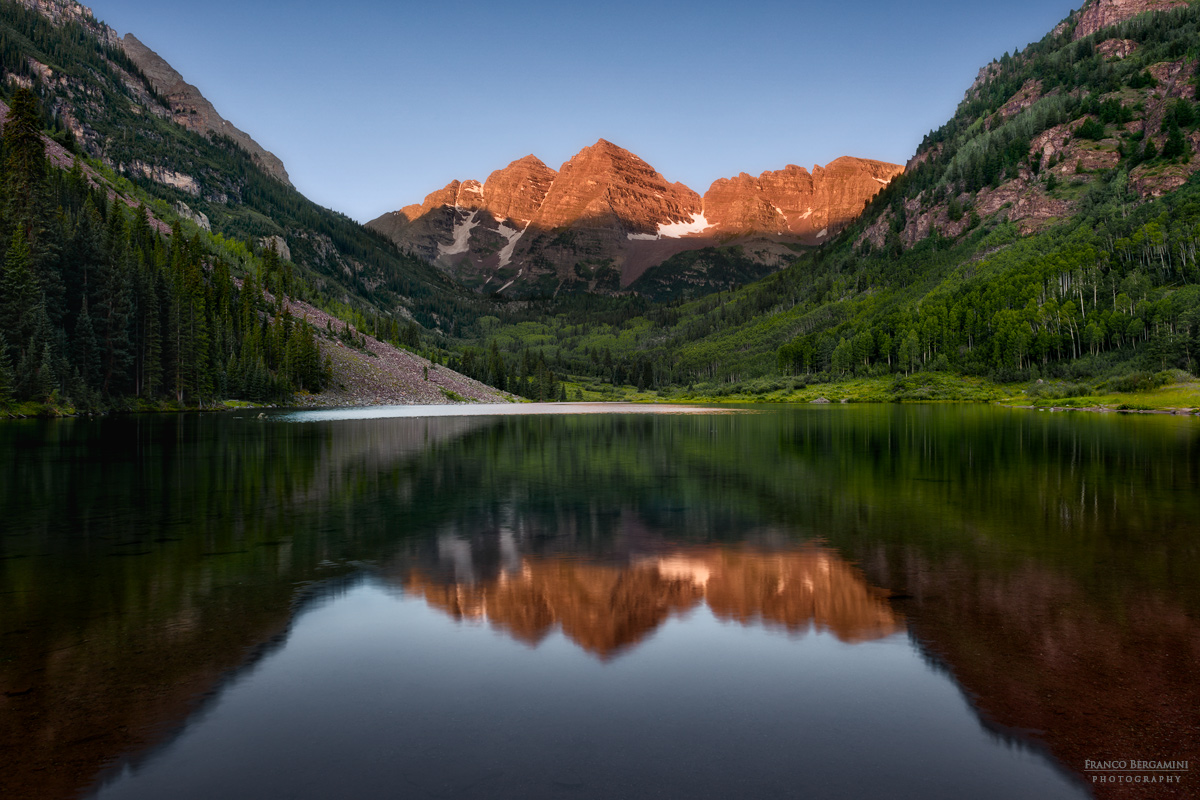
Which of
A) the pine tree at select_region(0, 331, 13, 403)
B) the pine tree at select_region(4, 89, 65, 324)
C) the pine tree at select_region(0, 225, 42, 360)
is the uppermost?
the pine tree at select_region(4, 89, 65, 324)

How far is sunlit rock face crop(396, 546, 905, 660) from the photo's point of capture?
1159cm

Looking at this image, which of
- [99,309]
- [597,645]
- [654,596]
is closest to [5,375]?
[99,309]

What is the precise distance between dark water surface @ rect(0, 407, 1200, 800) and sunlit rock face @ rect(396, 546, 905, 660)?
0.09 meters

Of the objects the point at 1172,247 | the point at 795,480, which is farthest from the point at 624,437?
the point at 1172,247

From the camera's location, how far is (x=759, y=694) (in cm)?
884

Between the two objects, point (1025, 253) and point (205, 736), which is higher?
point (1025, 253)

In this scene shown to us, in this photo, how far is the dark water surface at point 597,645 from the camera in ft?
23.4

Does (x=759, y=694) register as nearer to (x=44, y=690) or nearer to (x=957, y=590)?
(x=957, y=590)

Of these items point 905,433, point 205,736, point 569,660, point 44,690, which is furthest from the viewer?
point 905,433

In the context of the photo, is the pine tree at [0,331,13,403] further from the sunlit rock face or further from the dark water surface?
the sunlit rock face

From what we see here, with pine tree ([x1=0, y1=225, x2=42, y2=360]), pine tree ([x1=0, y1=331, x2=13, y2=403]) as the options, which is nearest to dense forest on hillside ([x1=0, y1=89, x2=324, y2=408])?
pine tree ([x1=0, y1=225, x2=42, y2=360])

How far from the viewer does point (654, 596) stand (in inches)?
524

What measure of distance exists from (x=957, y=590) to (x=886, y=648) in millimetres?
4028

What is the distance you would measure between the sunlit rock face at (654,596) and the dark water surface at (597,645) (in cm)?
9
